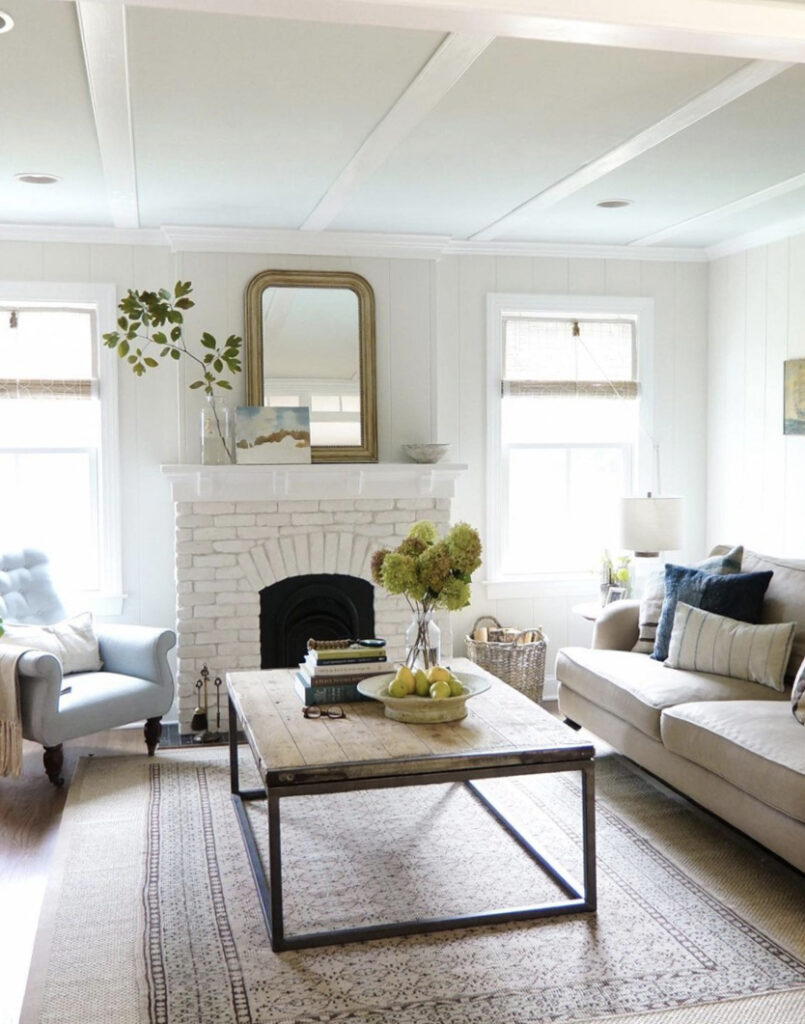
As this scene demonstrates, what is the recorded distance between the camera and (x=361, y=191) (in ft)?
14.9

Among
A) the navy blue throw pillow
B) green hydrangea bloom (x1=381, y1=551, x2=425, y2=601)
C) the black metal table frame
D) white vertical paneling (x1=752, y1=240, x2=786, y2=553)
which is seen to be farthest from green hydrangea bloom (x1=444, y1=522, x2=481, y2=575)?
white vertical paneling (x1=752, y1=240, x2=786, y2=553)

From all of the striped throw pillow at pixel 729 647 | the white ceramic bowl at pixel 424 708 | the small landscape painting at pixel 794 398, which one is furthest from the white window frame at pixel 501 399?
the white ceramic bowl at pixel 424 708

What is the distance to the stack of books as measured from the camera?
362 centimetres

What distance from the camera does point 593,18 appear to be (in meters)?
2.05

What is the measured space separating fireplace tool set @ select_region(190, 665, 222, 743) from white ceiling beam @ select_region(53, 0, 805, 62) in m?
3.65

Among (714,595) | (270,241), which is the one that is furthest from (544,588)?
(270,241)

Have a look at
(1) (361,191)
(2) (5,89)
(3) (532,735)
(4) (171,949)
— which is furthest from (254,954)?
(1) (361,191)

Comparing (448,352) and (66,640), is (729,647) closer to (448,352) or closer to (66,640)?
(448,352)

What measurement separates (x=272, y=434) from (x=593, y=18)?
348 centimetres

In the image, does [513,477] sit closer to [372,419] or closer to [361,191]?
[372,419]

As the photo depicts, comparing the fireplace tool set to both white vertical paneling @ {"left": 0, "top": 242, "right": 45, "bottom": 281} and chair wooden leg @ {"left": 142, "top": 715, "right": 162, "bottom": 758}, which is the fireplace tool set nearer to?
chair wooden leg @ {"left": 142, "top": 715, "right": 162, "bottom": 758}

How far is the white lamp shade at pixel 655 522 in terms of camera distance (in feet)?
17.5

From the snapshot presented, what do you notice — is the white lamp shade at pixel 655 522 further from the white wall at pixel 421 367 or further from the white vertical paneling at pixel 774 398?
the white wall at pixel 421 367

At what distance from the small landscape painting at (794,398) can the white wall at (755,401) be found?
1.9 inches
